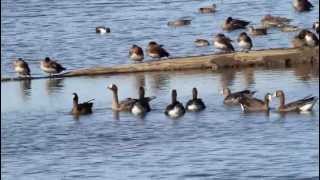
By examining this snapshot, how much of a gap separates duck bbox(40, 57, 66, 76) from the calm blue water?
0.25m

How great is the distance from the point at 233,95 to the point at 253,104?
3.00 ft

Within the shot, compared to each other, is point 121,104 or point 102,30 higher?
point 102,30

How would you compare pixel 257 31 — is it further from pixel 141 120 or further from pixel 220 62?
pixel 141 120

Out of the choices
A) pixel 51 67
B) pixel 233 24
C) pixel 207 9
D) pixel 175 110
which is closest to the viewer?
pixel 175 110

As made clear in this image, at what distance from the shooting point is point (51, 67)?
28.2 metres

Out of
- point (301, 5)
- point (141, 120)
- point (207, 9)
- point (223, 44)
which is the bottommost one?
point (141, 120)

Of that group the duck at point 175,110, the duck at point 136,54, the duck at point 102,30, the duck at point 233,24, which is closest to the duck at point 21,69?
the duck at point 136,54

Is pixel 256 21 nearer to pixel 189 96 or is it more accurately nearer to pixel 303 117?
pixel 189 96

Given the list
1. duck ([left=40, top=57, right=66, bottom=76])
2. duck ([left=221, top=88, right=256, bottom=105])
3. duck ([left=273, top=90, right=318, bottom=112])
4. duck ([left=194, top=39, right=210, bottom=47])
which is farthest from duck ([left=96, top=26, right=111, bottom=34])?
duck ([left=273, top=90, right=318, bottom=112])

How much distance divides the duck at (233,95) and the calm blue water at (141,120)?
7.3 inches

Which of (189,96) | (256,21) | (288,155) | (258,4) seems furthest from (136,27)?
(288,155)

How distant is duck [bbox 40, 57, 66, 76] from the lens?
28141 mm

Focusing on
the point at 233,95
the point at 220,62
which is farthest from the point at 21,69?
the point at 233,95

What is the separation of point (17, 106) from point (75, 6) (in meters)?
19.1
